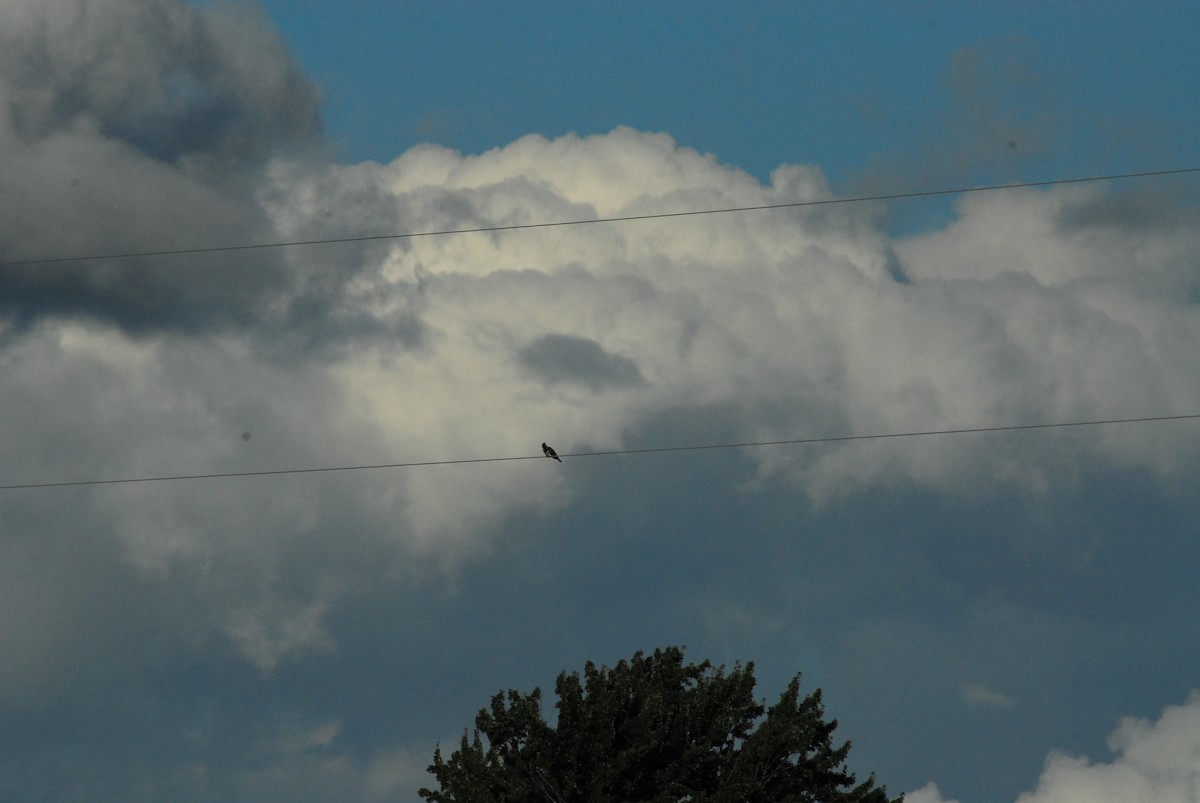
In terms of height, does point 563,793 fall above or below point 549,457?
below

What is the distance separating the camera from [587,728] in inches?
1868

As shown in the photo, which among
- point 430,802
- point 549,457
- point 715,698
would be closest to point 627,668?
point 715,698

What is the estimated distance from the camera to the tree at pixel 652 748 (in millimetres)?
46938

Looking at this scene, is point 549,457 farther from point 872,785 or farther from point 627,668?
point 872,785

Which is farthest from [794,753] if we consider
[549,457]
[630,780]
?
[549,457]

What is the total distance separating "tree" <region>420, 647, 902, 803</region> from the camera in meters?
46.9

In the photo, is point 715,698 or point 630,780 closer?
point 630,780

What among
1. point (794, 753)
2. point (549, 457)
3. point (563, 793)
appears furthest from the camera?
point (794, 753)

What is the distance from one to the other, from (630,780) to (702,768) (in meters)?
3.25

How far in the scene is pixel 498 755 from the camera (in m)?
48.0

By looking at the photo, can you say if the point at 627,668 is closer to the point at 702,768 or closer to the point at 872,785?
the point at 702,768

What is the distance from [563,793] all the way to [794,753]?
769 cm

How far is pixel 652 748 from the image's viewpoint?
47.5 m

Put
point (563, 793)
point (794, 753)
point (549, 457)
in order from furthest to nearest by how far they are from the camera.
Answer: point (794, 753) < point (563, 793) < point (549, 457)
